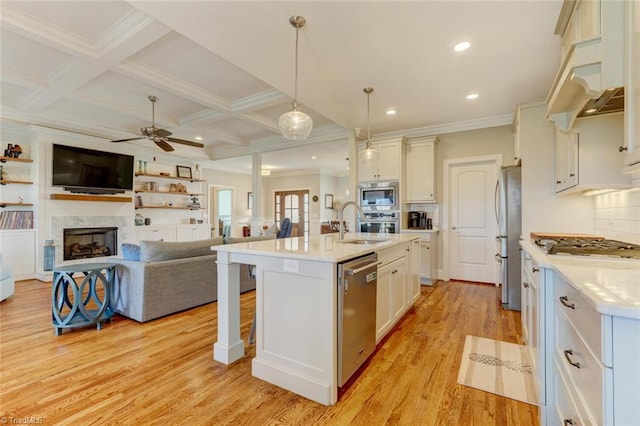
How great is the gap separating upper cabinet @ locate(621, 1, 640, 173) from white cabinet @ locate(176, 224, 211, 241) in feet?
24.7

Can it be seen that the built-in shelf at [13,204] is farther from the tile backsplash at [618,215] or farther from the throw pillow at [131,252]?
the tile backsplash at [618,215]

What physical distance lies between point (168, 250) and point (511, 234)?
159 inches

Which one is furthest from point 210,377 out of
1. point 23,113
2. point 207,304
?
point 23,113

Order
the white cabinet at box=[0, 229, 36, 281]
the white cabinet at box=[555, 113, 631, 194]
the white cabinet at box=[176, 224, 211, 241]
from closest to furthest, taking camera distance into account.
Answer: the white cabinet at box=[555, 113, 631, 194] < the white cabinet at box=[0, 229, 36, 281] < the white cabinet at box=[176, 224, 211, 241]

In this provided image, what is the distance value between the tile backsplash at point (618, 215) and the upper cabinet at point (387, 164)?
258 centimetres

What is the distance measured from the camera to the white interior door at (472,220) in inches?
185

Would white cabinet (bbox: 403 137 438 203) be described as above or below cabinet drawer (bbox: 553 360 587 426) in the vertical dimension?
above

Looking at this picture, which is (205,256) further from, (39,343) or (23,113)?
(23,113)

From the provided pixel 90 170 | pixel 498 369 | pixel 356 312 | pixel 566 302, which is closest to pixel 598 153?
pixel 566 302

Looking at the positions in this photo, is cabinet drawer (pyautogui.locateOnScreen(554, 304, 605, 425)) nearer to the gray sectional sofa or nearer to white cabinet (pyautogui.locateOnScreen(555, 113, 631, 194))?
white cabinet (pyautogui.locateOnScreen(555, 113, 631, 194))

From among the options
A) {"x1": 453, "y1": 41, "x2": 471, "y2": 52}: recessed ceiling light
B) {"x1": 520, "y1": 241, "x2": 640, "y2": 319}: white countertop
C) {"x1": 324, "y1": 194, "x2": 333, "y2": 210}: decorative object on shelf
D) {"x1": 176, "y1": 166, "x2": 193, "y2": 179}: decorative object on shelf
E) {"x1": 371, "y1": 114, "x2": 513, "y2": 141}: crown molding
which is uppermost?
{"x1": 453, "y1": 41, "x2": 471, "y2": 52}: recessed ceiling light

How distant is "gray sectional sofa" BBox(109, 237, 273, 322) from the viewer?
10.0 ft

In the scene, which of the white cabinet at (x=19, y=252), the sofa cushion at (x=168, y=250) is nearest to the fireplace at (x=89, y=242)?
the white cabinet at (x=19, y=252)

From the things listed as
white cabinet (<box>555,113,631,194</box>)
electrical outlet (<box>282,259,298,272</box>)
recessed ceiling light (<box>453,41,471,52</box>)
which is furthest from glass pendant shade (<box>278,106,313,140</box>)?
white cabinet (<box>555,113,631,194</box>)
